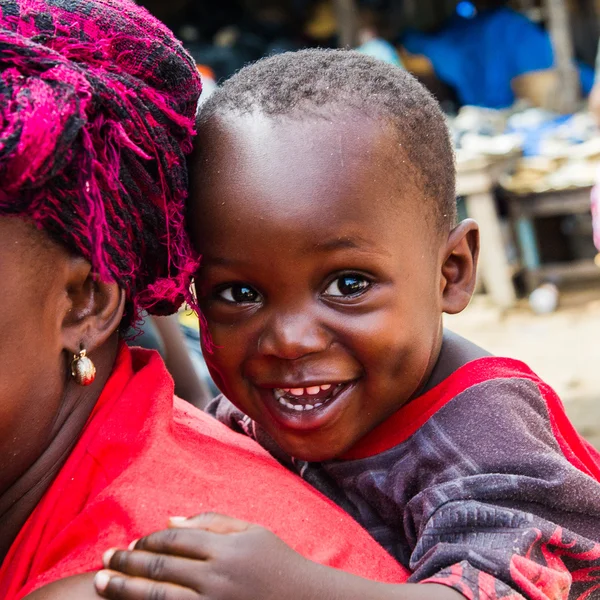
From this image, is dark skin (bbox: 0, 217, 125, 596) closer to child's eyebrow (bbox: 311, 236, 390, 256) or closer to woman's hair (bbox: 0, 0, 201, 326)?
woman's hair (bbox: 0, 0, 201, 326)

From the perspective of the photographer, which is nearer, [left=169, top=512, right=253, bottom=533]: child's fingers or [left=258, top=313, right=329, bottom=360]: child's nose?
[left=169, top=512, right=253, bottom=533]: child's fingers

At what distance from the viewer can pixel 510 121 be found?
977 cm

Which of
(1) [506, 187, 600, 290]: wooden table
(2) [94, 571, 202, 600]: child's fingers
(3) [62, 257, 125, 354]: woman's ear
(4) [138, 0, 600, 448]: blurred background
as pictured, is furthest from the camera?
(1) [506, 187, 600, 290]: wooden table

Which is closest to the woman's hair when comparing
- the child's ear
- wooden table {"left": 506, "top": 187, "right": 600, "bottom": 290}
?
the child's ear

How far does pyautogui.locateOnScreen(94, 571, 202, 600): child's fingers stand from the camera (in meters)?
1.21

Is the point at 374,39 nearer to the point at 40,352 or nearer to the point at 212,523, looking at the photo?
the point at 40,352

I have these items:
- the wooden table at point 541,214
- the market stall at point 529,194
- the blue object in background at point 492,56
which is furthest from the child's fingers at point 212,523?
the blue object in background at point 492,56

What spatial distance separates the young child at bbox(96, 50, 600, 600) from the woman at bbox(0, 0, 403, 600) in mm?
165

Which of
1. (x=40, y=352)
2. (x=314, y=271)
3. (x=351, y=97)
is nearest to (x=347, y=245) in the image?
A: (x=314, y=271)

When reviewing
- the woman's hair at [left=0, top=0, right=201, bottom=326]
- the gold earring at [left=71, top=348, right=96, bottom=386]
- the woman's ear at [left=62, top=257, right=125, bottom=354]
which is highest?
the woman's hair at [left=0, top=0, right=201, bottom=326]

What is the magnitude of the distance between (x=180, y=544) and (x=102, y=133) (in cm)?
68

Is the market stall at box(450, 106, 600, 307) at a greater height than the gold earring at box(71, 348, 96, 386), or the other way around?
the gold earring at box(71, 348, 96, 386)

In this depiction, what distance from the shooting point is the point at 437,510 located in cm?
169

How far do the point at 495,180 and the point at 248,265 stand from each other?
675 cm
